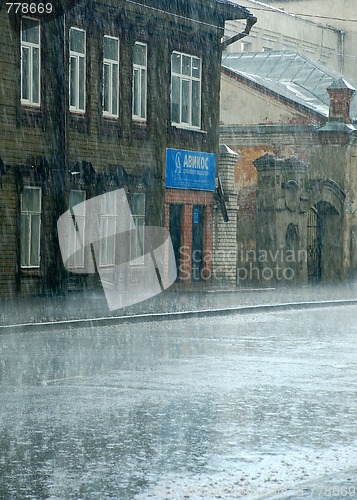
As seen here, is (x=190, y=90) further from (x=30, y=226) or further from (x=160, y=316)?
(x=160, y=316)

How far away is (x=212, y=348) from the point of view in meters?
17.2

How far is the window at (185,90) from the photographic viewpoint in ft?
109

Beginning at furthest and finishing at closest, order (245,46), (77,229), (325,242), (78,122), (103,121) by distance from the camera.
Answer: (245,46)
(325,242)
(103,121)
(77,229)
(78,122)

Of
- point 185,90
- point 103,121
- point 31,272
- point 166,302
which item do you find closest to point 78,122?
point 103,121

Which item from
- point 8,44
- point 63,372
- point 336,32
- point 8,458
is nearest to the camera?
point 8,458

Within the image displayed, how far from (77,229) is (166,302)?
3522 mm

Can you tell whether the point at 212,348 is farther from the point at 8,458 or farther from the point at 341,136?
the point at 341,136

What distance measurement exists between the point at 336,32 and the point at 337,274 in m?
23.7

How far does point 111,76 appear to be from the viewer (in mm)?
30391

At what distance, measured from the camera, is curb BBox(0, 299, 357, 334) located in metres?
19.8

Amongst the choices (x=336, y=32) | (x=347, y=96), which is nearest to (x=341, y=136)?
(x=347, y=96)

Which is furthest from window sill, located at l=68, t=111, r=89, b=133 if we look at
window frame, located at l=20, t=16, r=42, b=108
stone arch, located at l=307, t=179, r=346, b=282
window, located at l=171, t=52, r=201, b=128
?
stone arch, located at l=307, t=179, r=346, b=282

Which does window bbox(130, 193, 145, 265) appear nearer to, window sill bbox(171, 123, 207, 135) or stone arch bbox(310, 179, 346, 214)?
window sill bbox(171, 123, 207, 135)

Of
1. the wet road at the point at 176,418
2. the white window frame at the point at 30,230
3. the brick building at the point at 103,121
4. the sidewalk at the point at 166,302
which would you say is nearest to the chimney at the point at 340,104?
the brick building at the point at 103,121
